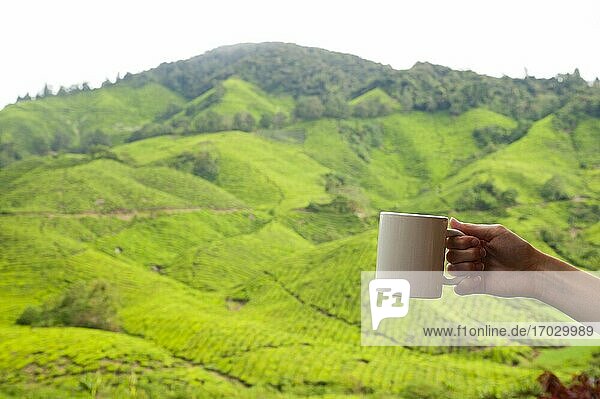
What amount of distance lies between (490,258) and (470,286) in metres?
0.17

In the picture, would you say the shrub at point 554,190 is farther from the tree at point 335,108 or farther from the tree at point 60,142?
the tree at point 60,142

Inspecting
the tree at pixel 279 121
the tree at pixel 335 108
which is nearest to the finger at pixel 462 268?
the tree at pixel 279 121

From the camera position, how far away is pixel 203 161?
61.1 m

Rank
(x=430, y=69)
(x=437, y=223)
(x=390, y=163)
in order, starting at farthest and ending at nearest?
(x=430, y=69) < (x=390, y=163) < (x=437, y=223)

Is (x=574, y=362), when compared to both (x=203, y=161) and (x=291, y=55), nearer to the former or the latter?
(x=203, y=161)

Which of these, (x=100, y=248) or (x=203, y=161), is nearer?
(x=100, y=248)

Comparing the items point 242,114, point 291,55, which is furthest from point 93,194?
A: point 291,55

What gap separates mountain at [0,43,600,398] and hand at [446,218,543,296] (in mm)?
13716

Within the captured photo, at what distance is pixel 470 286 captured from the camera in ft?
8.09

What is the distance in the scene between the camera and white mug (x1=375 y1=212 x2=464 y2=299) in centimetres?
220

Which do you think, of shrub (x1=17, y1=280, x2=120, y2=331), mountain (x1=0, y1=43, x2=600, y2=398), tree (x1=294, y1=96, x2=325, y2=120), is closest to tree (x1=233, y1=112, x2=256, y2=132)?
mountain (x1=0, y1=43, x2=600, y2=398)

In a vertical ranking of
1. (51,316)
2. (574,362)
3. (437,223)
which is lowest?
(51,316)

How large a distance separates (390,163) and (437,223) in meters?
76.2

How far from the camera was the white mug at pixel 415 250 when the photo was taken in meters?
2.20
